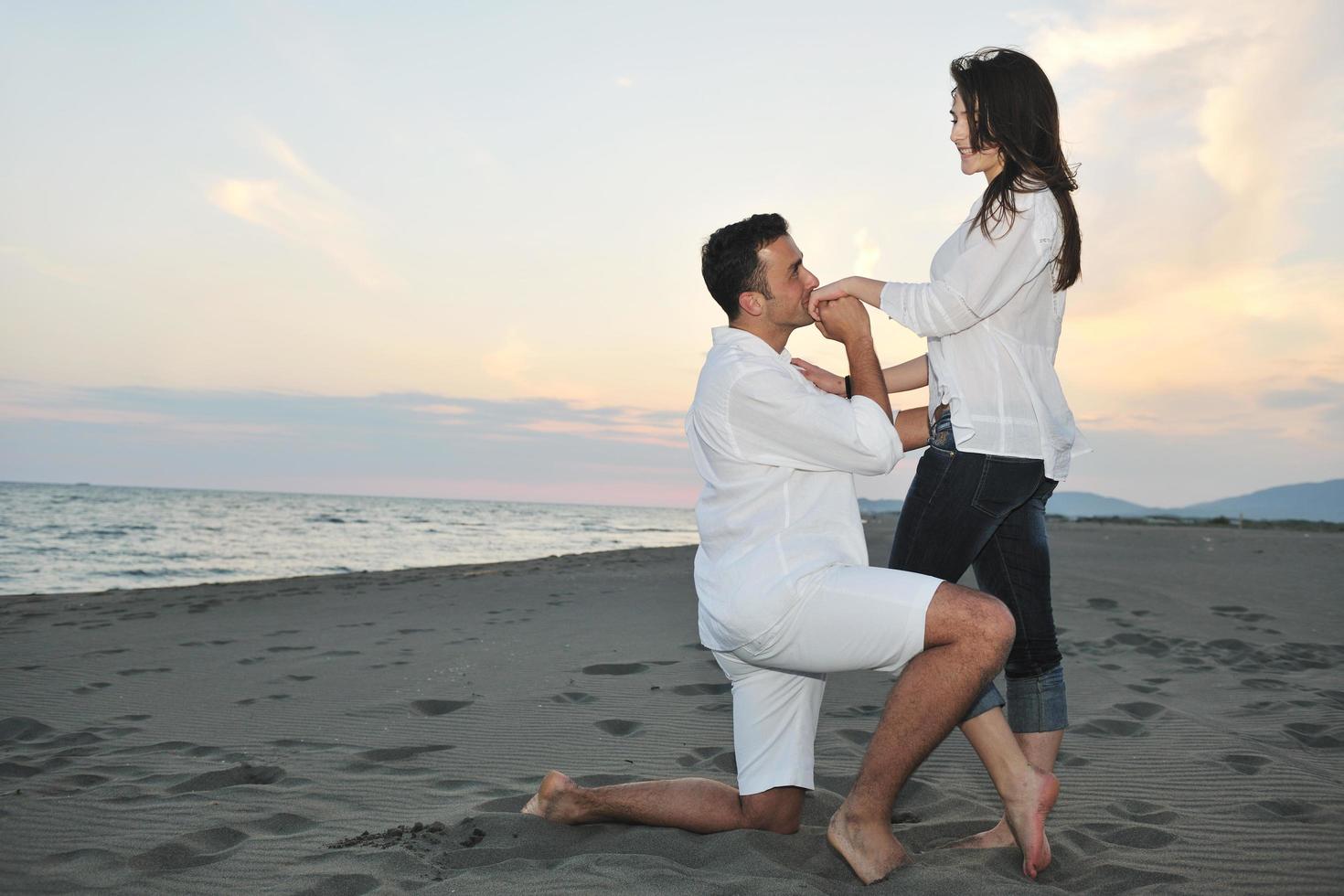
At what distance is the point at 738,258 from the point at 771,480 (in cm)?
76

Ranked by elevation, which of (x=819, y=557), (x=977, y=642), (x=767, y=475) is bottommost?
(x=977, y=642)

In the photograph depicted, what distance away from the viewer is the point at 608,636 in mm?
7016

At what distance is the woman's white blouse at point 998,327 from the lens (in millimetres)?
2523

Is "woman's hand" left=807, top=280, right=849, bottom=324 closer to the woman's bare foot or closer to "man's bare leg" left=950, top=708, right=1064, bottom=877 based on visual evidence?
"man's bare leg" left=950, top=708, right=1064, bottom=877

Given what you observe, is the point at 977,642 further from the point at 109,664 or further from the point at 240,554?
the point at 240,554

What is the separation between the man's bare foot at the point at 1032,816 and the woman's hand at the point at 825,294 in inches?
57.1

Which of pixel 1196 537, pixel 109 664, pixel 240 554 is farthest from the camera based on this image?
pixel 240 554

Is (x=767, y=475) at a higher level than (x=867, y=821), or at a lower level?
higher

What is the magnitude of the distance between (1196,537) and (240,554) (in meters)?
20.3

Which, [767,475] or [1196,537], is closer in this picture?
[767,475]

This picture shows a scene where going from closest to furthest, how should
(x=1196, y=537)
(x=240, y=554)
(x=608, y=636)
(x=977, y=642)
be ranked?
(x=977, y=642) → (x=608, y=636) → (x=1196, y=537) → (x=240, y=554)

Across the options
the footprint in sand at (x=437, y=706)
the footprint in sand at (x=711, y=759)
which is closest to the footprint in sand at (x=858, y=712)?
the footprint in sand at (x=711, y=759)

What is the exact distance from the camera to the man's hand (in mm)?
2734

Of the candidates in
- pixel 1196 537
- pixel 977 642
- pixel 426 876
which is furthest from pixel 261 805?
pixel 1196 537
